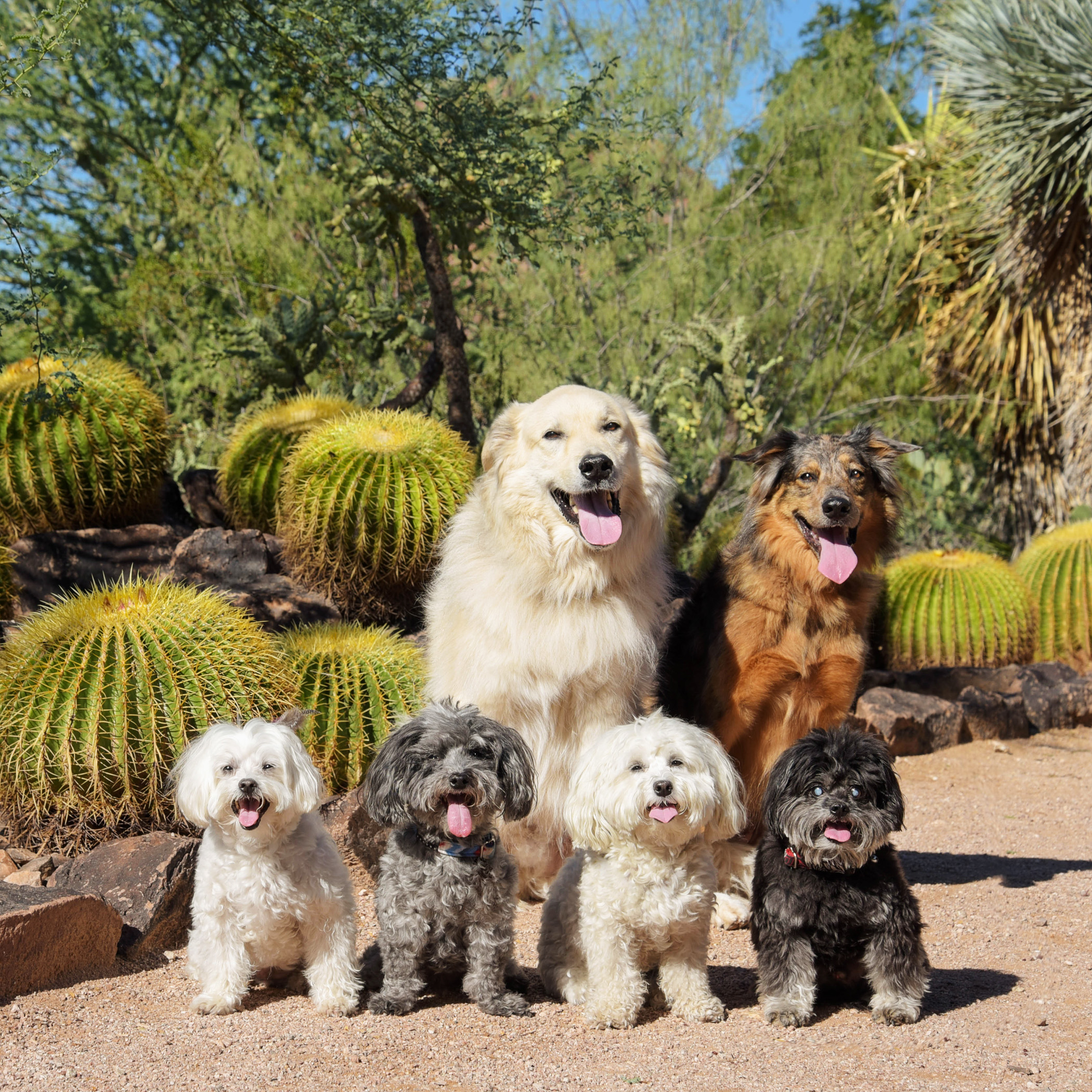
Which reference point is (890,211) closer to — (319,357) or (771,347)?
(771,347)

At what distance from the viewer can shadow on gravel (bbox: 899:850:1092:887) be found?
5.24 metres

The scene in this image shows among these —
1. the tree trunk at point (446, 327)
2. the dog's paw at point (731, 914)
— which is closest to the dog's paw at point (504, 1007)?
the dog's paw at point (731, 914)

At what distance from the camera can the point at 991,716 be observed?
8.23 metres

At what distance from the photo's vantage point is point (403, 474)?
22.0 feet

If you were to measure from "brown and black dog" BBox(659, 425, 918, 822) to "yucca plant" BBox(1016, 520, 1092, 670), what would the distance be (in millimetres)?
5814

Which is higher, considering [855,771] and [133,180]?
[133,180]

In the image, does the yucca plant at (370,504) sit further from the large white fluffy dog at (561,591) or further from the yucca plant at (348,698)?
the large white fluffy dog at (561,591)

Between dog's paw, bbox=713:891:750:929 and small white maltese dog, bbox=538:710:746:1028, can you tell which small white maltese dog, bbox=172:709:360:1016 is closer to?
small white maltese dog, bbox=538:710:746:1028

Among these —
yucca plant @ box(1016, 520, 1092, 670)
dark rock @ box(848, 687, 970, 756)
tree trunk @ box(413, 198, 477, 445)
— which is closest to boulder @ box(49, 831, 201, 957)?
tree trunk @ box(413, 198, 477, 445)

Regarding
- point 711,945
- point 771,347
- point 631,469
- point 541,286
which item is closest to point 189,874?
point 711,945

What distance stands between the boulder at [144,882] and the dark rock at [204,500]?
3.76m

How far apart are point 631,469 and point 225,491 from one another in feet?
13.9

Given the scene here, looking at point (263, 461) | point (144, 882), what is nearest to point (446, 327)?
point (263, 461)

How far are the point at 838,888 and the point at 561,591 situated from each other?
5.15 ft
